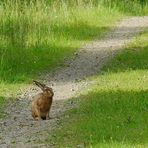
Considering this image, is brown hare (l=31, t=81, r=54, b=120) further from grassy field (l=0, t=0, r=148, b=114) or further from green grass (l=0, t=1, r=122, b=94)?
green grass (l=0, t=1, r=122, b=94)

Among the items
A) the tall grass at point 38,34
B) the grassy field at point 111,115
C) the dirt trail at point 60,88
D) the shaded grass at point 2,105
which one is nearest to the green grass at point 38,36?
the tall grass at point 38,34

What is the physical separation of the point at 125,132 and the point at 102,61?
30.8 feet

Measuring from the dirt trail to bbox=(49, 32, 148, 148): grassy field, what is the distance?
1.01 feet

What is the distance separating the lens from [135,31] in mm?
27188

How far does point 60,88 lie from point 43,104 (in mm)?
3549

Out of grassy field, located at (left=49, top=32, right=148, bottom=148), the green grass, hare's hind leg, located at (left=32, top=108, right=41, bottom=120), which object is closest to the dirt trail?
hare's hind leg, located at (left=32, top=108, right=41, bottom=120)

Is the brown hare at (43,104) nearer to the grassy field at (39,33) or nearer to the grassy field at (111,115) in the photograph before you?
the grassy field at (111,115)

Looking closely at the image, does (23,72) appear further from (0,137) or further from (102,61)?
(0,137)

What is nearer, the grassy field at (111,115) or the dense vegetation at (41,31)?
the grassy field at (111,115)

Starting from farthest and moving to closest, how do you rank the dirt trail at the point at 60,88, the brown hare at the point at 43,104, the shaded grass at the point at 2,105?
the shaded grass at the point at 2,105 < the brown hare at the point at 43,104 < the dirt trail at the point at 60,88

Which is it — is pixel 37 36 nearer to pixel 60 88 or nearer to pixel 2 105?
pixel 60 88

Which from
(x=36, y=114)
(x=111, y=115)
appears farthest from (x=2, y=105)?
(x=111, y=115)

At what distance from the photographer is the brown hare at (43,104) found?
11.5m

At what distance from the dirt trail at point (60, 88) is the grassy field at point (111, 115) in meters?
0.31
